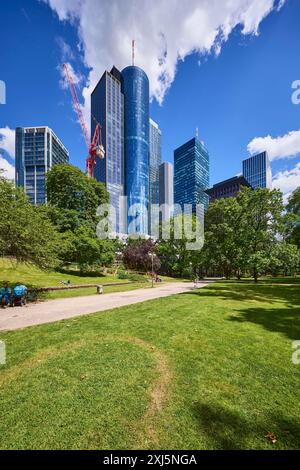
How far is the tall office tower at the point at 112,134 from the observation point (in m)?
146

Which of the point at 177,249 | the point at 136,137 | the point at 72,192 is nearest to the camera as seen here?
the point at 72,192

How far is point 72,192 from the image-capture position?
36312mm

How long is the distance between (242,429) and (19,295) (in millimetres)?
11523

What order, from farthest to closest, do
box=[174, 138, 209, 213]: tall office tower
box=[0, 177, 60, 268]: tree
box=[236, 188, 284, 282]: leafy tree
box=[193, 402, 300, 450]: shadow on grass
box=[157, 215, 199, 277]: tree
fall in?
1. box=[174, 138, 209, 213]: tall office tower
2. box=[157, 215, 199, 277]: tree
3. box=[236, 188, 284, 282]: leafy tree
4. box=[0, 177, 60, 268]: tree
5. box=[193, 402, 300, 450]: shadow on grass

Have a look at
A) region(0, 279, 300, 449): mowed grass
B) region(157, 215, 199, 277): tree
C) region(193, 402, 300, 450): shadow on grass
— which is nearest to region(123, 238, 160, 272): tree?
region(157, 215, 199, 277): tree

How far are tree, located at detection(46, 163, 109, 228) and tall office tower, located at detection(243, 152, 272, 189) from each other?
122097mm

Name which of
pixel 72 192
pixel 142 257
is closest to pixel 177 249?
pixel 142 257

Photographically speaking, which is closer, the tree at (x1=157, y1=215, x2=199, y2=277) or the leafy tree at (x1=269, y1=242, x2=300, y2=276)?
the leafy tree at (x1=269, y1=242, x2=300, y2=276)

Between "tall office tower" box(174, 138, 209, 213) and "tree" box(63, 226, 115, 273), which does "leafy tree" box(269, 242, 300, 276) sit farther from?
"tall office tower" box(174, 138, 209, 213)

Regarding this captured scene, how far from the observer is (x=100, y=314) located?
9172mm

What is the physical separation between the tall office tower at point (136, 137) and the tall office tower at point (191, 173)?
980 inches

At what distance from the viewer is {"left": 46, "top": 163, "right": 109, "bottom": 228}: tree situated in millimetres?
35656

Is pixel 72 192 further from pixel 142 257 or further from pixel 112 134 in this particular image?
pixel 112 134
